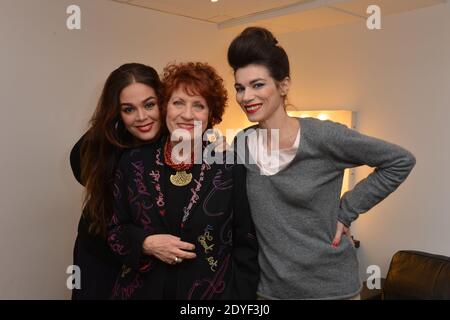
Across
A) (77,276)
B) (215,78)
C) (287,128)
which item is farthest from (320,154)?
(77,276)

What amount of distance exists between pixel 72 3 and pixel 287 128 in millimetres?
1788

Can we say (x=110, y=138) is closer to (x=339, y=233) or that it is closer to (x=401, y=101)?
(x=339, y=233)

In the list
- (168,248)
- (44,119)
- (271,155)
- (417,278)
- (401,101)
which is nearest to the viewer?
(168,248)

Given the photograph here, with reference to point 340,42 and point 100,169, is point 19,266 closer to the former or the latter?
point 100,169

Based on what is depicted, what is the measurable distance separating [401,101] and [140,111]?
1780 mm

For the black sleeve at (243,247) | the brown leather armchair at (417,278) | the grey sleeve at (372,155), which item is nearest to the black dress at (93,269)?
the black sleeve at (243,247)

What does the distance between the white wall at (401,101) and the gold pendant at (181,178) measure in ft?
5.66

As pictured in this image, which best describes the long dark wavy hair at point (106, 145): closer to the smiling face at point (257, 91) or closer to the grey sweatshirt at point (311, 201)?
the smiling face at point (257, 91)

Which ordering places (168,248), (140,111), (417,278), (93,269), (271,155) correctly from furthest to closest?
(417,278) → (93,269) → (140,111) → (271,155) → (168,248)

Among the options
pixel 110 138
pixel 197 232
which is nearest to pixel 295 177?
pixel 197 232

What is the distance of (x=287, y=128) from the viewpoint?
54.4 inches

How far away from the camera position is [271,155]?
1383mm

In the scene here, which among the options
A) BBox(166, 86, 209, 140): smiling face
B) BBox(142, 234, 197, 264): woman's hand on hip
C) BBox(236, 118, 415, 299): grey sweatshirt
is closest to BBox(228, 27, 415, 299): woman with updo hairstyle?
BBox(236, 118, 415, 299): grey sweatshirt

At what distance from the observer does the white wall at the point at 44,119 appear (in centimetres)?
238
